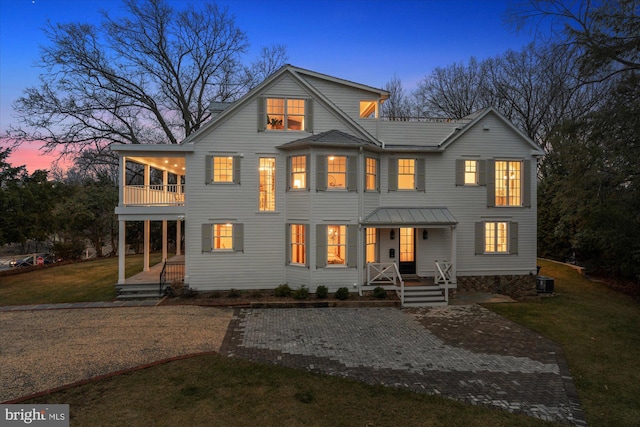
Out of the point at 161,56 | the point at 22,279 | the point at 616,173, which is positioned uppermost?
the point at 161,56

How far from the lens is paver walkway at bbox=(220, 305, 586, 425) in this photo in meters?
6.70

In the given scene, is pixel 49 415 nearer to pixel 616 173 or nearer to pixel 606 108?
pixel 606 108

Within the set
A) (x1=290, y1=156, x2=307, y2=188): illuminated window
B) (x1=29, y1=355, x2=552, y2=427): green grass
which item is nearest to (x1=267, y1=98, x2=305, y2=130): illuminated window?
(x1=290, y1=156, x2=307, y2=188): illuminated window

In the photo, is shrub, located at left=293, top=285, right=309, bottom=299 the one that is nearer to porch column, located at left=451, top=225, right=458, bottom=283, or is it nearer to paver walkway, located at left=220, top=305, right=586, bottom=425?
paver walkway, located at left=220, top=305, right=586, bottom=425

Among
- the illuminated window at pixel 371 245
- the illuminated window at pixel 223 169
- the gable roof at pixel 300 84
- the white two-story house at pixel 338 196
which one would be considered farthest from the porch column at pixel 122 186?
the illuminated window at pixel 371 245

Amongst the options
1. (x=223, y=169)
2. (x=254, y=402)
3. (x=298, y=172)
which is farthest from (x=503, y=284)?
(x=223, y=169)

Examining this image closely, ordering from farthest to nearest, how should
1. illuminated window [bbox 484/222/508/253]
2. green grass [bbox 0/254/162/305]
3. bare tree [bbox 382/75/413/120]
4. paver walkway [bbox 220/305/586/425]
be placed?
bare tree [bbox 382/75/413/120] → illuminated window [bbox 484/222/508/253] → green grass [bbox 0/254/162/305] → paver walkway [bbox 220/305/586/425]

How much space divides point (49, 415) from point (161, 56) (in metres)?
25.1

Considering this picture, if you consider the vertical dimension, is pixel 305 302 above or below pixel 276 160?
below

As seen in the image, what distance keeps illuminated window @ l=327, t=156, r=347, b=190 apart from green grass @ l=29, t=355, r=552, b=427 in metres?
8.85

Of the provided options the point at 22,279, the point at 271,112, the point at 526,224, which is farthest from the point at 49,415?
the point at 526,224

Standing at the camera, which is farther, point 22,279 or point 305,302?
point 22,279

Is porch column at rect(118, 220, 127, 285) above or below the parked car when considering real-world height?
above

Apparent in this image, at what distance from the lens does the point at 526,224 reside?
53.2 ft
